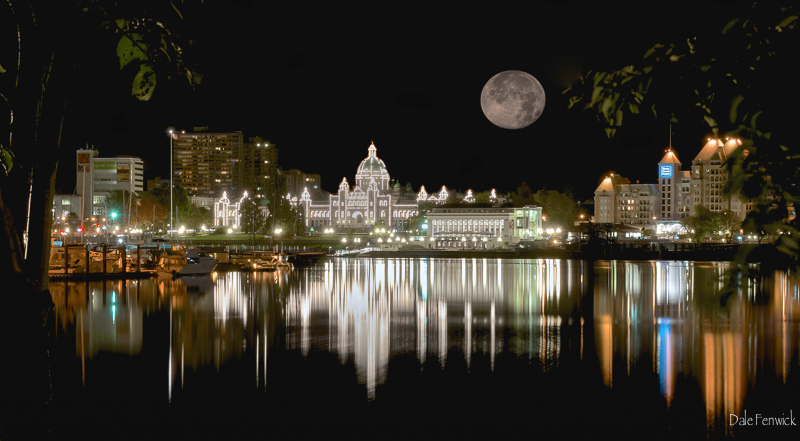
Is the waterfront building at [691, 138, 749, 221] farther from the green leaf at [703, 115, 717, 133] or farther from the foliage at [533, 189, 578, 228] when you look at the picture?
the green leaf at [703, 115, 717, 133]

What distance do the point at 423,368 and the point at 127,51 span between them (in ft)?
33.7

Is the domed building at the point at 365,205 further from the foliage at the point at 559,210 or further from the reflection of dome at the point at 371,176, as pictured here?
the foliage at the point at 559,210

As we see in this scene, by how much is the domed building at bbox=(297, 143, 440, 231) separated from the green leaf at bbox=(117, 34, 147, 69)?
185360 millimetres

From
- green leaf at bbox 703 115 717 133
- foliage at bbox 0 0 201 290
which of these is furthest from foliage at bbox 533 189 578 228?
green leaf at bbox 703 115 717 133

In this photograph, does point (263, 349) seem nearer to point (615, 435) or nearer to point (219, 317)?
point (219, 317)

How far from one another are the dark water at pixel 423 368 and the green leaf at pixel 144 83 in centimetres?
447

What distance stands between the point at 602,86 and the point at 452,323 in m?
18.3

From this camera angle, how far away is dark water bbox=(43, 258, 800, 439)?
10.4 metres

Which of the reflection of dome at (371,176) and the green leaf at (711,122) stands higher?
the reflection of dome at (371,176)

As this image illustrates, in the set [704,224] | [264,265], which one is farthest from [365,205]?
[264,265]

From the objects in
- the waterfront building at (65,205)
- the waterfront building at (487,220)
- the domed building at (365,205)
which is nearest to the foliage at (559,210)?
the waterfront building at (487,220)

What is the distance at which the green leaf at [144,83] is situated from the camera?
19.2 feet

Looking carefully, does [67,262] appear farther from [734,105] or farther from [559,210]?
[559,210]

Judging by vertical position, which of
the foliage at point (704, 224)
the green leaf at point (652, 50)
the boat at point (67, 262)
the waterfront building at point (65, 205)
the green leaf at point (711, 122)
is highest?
the waterfront building at point (65, 205)
